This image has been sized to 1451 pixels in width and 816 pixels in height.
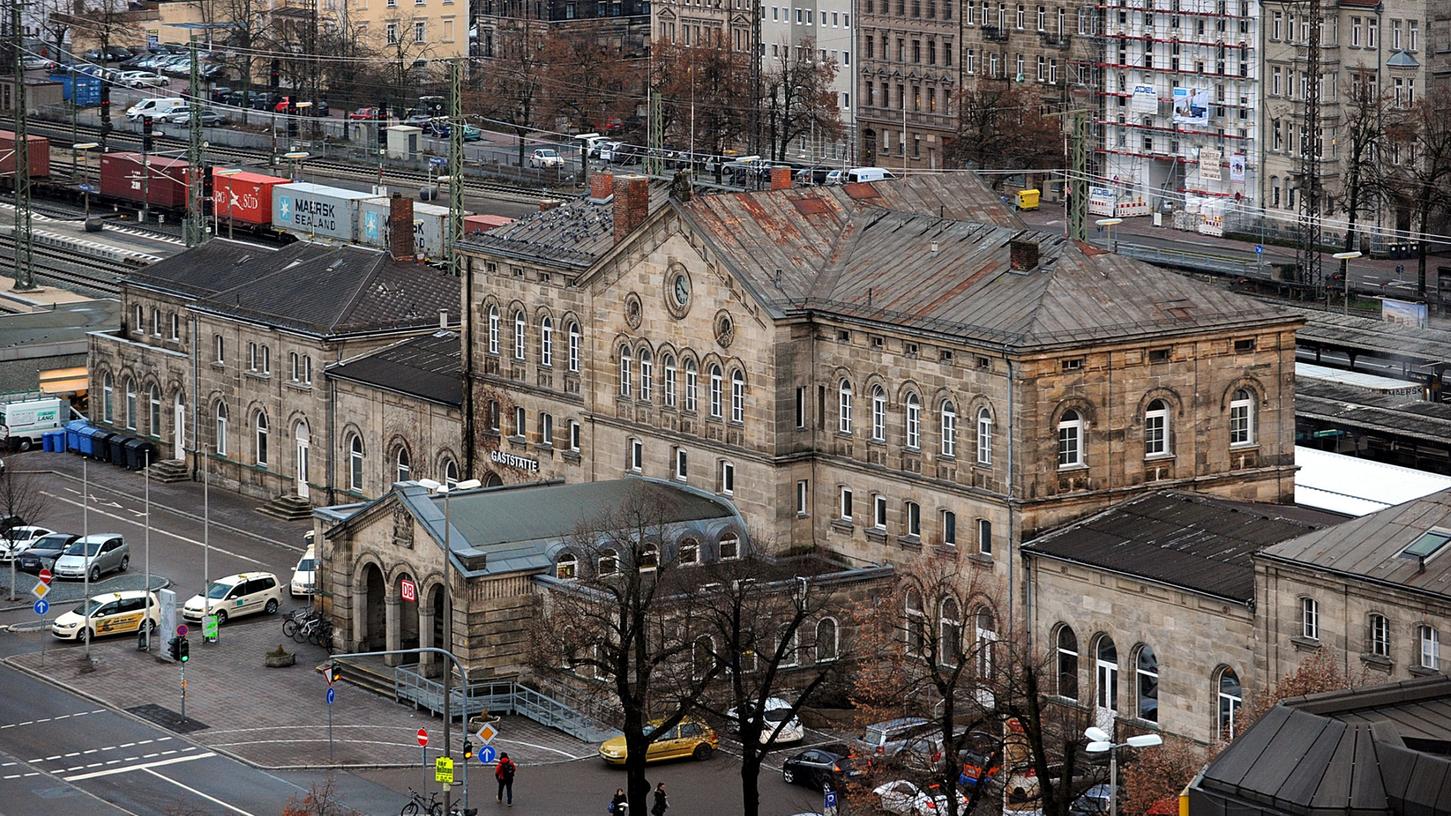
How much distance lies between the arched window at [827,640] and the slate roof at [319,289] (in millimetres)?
38001

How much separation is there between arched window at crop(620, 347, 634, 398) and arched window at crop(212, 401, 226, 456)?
32.2 meters

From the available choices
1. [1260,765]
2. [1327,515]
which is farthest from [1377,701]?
[1327,515]

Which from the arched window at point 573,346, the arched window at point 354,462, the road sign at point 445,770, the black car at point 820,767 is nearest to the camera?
the road sign at point 445,770

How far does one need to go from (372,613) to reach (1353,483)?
123 feet

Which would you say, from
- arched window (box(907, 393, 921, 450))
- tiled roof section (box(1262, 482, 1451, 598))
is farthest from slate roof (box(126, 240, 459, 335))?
tiled roof section (box(1262, 482, 1451, 598))

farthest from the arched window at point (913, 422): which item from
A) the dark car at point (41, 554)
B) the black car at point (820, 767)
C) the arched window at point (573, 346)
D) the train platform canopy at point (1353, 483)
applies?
the dark car at point (41, 554)

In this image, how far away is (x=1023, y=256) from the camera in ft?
348

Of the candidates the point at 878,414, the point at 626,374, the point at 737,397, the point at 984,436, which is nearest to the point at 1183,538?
the point at 984,436

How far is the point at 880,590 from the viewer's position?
107 metres

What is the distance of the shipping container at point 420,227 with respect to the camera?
7407 inches

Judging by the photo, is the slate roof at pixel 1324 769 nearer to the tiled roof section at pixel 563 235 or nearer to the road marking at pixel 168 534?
the tiled roof section at pixel 563 235

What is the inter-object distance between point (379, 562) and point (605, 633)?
14745mm

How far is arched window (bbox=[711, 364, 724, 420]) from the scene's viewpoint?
113250 millimetres

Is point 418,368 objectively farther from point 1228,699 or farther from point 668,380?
point 1228,699
